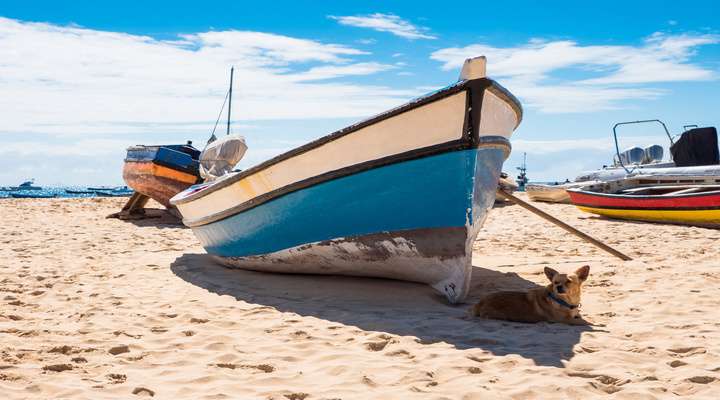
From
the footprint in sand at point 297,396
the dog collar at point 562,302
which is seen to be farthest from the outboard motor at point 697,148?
the footprint in sand at point 297,396

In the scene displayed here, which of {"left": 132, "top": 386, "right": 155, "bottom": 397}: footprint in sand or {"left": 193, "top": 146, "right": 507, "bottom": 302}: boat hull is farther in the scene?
{"left": 193, "top": 146, "right": 507, "bottom": 302}: boat hull

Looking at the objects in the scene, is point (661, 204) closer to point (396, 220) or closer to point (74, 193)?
point (396, 220)

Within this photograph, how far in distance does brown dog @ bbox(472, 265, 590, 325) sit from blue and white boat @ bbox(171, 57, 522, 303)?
516 mm

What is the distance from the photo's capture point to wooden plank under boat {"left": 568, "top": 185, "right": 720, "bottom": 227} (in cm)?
1130

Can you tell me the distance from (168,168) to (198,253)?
502 cm

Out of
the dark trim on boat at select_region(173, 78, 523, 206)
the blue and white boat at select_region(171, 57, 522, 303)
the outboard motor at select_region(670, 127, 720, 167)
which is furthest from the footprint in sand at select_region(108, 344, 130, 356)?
the outboard motor at select_region(670, 127, 720, 167)

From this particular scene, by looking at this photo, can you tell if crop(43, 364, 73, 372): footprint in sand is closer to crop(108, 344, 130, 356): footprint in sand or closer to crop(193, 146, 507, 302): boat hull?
crop(108, 344, 130, 356): footprint in sand

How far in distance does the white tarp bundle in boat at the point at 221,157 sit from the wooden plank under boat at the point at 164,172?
4.71m

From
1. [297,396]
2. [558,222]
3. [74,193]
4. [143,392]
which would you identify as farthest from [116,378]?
[74,193]

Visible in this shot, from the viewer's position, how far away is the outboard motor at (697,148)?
1662 centimetres

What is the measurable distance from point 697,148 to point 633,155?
7.20m

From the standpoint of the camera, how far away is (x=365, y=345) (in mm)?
4109

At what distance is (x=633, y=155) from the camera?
938 inches

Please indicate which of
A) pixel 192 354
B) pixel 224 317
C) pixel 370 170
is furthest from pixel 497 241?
pixel 192 354
